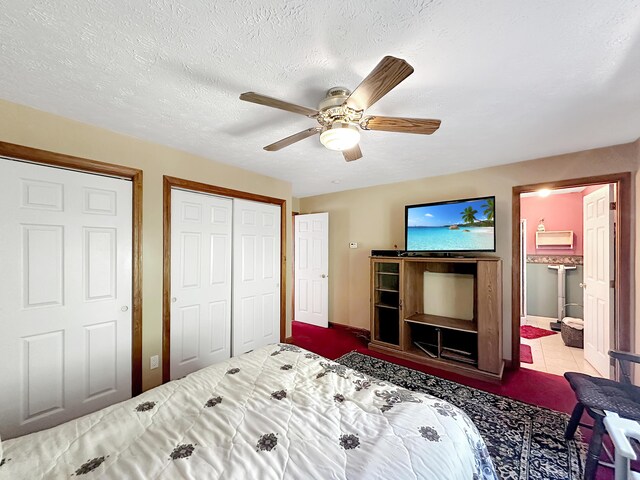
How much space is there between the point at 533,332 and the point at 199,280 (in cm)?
514

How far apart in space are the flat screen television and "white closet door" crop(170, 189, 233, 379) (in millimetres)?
2343

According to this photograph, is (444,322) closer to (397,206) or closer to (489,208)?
(489,208)

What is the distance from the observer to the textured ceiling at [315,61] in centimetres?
110

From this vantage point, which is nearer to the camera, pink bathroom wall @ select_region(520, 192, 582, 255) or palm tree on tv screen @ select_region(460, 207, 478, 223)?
palm tree on tv screen @ select_region(460, 207, 478, 223)

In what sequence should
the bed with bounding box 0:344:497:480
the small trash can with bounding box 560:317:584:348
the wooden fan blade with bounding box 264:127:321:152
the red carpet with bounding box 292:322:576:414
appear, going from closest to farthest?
the bed with bounding box 0:344:497:480
the wooden fan blade with bounding box 264:127:321:152
the red carpet with bounding box 292:322:576:414
the small trash can with bounding box 560:317:584:348

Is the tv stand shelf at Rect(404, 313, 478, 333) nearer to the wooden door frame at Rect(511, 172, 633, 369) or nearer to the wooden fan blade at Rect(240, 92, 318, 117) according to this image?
the wooden door frame at Rect(511, 172, 633, 369)

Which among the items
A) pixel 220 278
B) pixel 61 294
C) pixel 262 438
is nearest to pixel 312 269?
pixel 220 278

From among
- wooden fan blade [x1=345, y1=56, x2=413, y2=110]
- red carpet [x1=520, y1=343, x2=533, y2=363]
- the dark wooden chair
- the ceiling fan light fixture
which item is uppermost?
wooden fan blade [x1=345, y1=56, x2=413, y2=110]

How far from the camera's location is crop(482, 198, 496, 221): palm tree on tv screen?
290cm

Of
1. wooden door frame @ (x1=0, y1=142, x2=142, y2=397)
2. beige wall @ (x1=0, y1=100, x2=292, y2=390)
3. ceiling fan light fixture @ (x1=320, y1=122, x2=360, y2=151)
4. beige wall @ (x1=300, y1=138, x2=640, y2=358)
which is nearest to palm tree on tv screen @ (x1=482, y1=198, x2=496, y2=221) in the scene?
beige wall @ (x1=300, y1=138, x2=640, y2=358)

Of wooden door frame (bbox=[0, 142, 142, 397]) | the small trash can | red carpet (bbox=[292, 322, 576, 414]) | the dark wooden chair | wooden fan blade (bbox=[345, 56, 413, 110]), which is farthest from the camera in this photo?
the small trash can

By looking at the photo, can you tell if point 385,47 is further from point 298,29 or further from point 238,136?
point 238,136

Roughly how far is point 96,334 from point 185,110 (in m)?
1.92

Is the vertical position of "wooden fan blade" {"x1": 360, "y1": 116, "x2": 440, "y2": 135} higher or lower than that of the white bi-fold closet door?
higher
